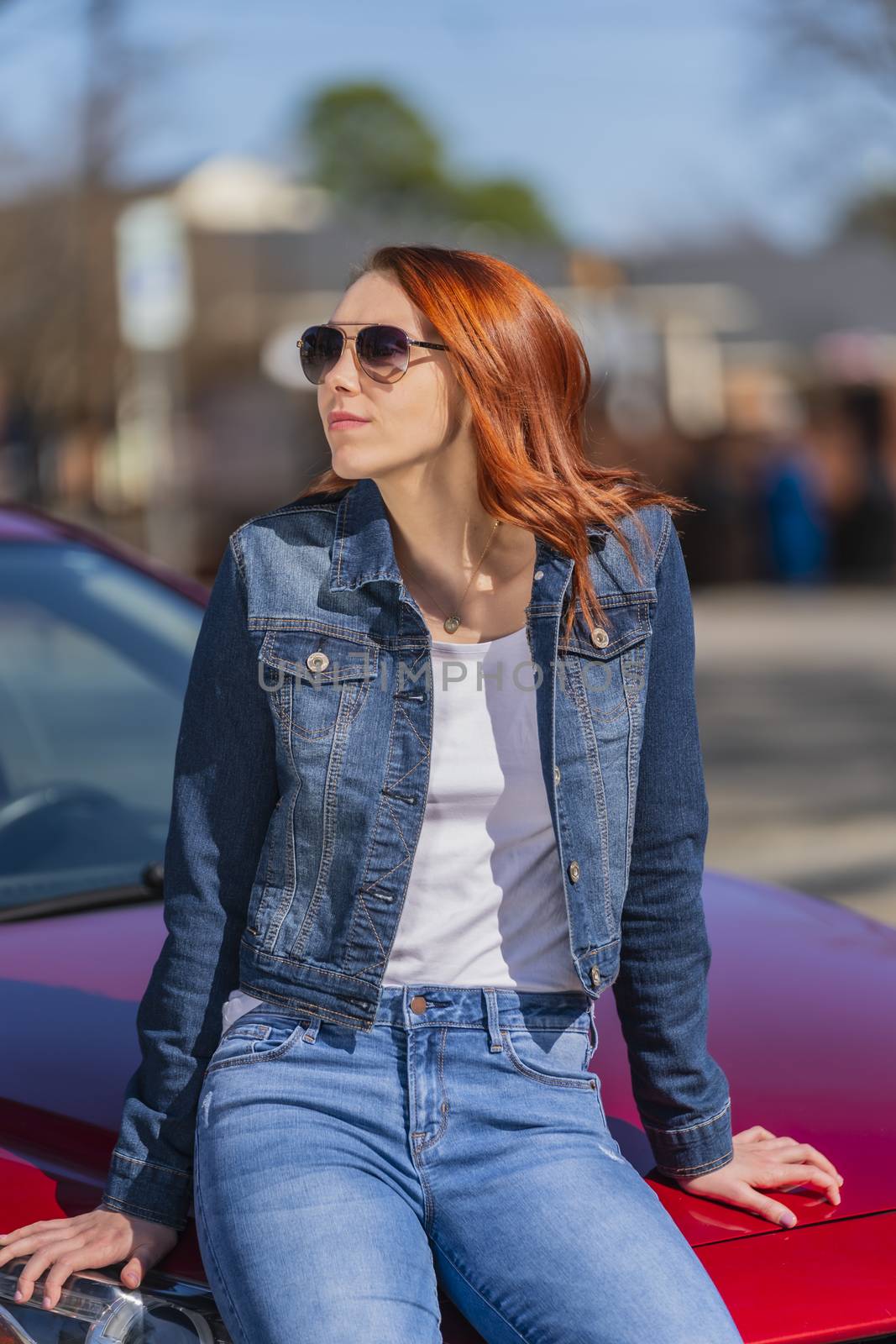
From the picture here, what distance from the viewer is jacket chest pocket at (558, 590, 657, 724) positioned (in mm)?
2039

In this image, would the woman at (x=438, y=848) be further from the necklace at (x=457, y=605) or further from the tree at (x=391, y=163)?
the tree at (x=391, y=163)

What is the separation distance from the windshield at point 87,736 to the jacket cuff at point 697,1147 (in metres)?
1.11

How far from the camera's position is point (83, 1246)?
71.0 inches

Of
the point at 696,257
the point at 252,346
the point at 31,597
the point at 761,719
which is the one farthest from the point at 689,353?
the point at 31,597

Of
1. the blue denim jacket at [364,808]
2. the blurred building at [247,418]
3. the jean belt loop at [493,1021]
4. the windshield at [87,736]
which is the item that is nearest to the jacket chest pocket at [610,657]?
the blue denim jacket at [364,808]

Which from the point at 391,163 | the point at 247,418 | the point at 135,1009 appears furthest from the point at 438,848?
the point at 391,163

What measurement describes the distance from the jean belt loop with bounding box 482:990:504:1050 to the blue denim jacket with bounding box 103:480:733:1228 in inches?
4.5

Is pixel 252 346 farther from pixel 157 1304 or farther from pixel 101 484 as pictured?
pixel 157 1304

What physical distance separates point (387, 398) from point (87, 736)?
6.33 ft

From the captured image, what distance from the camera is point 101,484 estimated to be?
18.9 meters

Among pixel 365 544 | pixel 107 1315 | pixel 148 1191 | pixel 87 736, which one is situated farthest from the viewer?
pixel 87 736

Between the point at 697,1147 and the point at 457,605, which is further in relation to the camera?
the point at 457,605

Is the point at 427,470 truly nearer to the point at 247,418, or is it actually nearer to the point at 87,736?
the point at 87,736

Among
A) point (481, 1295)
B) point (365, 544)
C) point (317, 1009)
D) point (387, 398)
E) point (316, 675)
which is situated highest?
point (387, 398)
